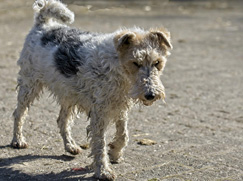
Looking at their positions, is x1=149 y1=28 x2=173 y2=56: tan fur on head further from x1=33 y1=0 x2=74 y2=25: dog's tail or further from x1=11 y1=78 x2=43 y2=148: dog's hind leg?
x1=11 y1=78 x2=43 y2=148: dog's hind leg

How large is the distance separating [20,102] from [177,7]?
62.9ft

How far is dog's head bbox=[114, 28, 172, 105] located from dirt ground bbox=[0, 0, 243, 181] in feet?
3.25

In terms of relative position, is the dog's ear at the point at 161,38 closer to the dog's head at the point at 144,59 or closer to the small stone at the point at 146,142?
the dog's head at the point at 144,59

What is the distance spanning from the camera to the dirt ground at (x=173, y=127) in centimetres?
535

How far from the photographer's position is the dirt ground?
5346 millimetres

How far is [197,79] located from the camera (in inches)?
404

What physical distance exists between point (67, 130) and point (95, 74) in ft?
4.04

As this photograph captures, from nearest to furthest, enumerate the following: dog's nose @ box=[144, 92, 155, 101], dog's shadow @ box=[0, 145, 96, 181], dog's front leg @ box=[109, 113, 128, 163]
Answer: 1. dog's nose @ box=[144, 92, 155, 101]
2. dog's shadow @ box=[0, 145, 96, 181]
3. dog's front leg @ box=[109, 113, 128, 163]

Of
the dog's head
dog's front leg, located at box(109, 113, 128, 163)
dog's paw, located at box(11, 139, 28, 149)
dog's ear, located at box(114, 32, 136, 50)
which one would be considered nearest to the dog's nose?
the dog's head

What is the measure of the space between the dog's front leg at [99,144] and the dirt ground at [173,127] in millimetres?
194

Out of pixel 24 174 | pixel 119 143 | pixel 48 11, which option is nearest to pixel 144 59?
pixel 119 143

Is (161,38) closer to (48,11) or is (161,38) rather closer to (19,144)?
(48,11)

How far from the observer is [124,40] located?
4.98 meters

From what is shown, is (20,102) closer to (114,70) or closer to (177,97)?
(114,70)
